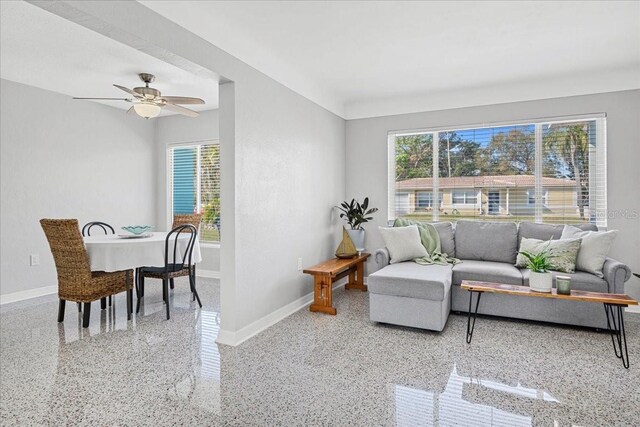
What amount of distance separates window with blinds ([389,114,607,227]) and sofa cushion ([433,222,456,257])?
1.27 feet

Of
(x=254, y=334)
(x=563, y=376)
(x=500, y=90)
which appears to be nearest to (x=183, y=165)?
(x=254, y=334)

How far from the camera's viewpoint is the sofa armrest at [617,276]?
3.14m

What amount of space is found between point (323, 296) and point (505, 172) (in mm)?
2707

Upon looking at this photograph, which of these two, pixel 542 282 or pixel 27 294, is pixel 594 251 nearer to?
pixel 542 282

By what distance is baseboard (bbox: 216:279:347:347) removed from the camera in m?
3.00

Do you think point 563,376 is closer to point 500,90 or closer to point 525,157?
point 525,157

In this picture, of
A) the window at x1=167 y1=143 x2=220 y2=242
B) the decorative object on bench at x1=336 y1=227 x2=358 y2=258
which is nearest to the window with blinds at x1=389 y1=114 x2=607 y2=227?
the decorative object on bench at x1=336 y1=227 x2=358 y2=258

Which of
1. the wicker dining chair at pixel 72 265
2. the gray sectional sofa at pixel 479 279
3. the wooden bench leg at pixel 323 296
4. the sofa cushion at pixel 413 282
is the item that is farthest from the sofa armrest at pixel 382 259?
the wicker dining chair at pixel 72 265

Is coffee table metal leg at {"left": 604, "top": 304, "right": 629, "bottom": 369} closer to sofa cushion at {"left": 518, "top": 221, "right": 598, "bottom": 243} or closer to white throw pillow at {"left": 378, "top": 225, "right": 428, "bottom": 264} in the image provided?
sofa cushion at {"left": 518, "top": 221, "right": 598, "bottom": 243}

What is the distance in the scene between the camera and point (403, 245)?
404 cm

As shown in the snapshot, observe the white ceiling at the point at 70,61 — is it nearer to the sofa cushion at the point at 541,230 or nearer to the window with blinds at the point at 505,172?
the window with blinds at the point at 505,172

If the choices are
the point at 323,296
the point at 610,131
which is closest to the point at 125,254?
the point at 323,296

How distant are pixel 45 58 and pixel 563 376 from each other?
5.12 m

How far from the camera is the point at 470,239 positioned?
4.27 m
